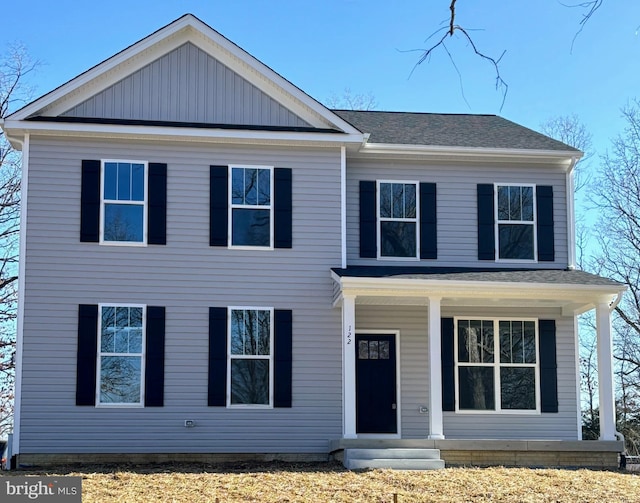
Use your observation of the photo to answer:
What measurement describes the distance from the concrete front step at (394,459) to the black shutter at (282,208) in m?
3.84

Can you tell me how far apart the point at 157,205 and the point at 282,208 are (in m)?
2.14

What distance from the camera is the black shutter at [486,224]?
16938mm

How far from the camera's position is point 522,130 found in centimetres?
1848

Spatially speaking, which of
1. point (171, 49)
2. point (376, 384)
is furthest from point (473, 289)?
point (171, 49)

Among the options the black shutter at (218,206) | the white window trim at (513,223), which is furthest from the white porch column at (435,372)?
Result: the black shutter at (218,206)

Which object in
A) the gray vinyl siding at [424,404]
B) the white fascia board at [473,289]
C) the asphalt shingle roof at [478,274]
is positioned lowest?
the gray vinyl siding at [424,404]

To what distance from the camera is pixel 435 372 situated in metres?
15.1

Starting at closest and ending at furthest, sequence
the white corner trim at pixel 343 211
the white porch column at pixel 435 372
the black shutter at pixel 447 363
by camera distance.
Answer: the white porch column at pixel 435 372, the white corner trim at pixel 343 211, the black shutter at pixel 447 363

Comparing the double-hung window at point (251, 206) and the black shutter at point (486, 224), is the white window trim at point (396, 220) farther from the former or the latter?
the double-hung window at point (251, 206)

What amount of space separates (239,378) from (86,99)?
214 inches

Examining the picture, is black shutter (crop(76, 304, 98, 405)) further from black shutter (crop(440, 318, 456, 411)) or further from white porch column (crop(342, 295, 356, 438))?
black shutter (crop(440, 318, 456, 411))

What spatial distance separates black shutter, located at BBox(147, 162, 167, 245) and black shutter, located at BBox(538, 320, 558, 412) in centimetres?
706

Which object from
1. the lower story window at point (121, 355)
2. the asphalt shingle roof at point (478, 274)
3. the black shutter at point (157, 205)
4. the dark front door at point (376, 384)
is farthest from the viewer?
the dark front door at point (376, 384)

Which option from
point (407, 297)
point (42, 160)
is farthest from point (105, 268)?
point (407, 297)
